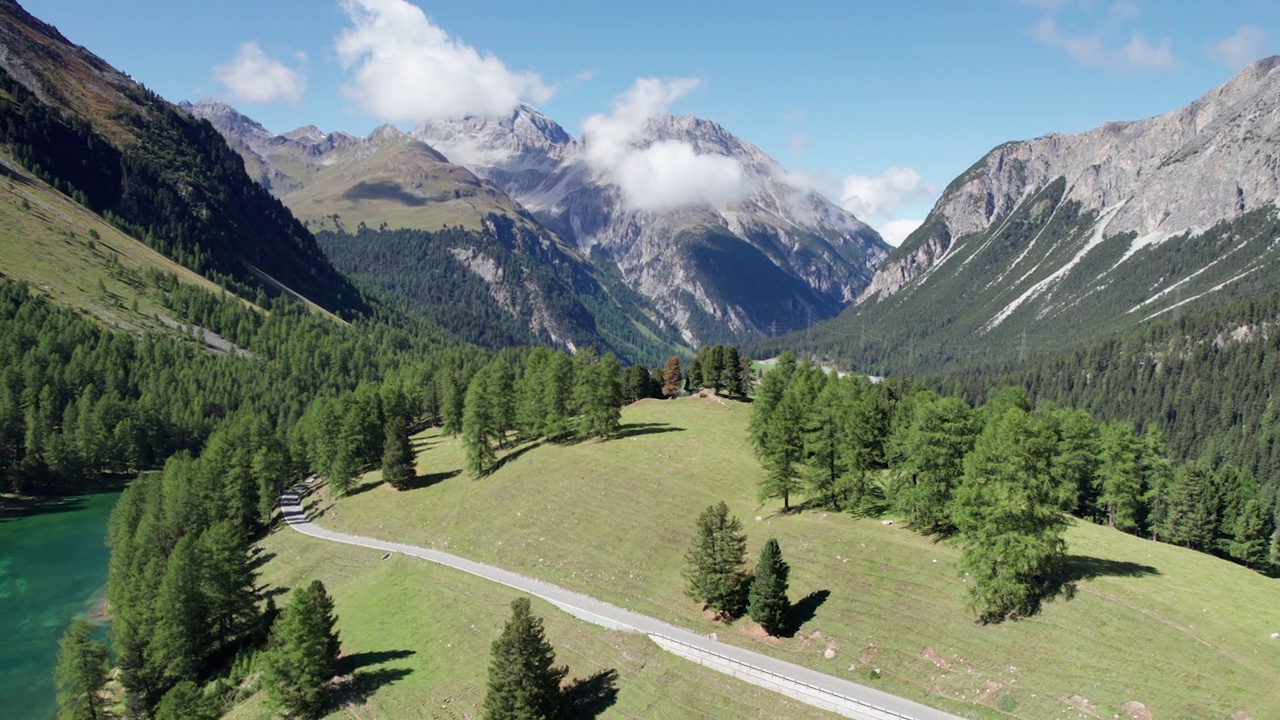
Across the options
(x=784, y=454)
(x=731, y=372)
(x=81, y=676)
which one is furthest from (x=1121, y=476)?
(x=81, y=676)

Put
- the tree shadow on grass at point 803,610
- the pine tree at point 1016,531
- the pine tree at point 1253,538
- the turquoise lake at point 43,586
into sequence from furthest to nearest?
the pine tree at point 1253,538 → the turquoise lake at point 43,586 → the tree shadow on grass at point 803,610 → the pine tree at point 1016,531

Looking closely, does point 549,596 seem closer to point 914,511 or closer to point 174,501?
point 914,511

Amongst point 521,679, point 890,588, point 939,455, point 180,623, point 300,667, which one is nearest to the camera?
point 521,679

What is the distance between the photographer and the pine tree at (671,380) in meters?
131

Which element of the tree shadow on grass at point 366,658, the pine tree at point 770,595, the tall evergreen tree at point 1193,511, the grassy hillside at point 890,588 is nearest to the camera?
the grassy hillside at point 890,588

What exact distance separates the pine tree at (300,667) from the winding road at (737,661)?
1517cm

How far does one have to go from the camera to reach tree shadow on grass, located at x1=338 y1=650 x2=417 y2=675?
57875mm

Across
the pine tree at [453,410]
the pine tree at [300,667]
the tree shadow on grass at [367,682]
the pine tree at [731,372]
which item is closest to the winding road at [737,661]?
the tree shadow on grass at [367,682]

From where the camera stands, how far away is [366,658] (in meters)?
58.9

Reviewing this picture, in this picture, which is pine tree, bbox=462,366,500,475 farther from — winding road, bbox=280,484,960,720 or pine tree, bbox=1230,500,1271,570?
pine tree, bbox=1230,500,1271,570

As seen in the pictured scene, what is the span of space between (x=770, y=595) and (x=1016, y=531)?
16.4m

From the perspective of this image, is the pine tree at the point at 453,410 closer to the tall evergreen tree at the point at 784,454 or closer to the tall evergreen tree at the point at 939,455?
the tall evergreen tree at the point at 784,454

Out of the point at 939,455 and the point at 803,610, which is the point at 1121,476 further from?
the point at 803,610

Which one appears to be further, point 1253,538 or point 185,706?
point 1253,538
